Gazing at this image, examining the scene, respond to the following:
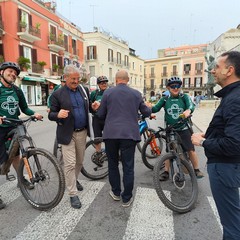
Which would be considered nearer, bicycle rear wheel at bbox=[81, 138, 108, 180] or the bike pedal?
the bike pedal

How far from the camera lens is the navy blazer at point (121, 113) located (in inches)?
119

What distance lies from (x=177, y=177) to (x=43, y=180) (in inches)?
76.9

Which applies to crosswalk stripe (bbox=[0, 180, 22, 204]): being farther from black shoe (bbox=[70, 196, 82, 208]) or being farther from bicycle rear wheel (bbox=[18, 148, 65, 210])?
black shoe (bbox=[70, 196, 82, 208])

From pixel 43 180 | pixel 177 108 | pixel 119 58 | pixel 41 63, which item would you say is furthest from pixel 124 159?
pixel 119 58

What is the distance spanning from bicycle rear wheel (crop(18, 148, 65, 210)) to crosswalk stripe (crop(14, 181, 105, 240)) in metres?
0.15

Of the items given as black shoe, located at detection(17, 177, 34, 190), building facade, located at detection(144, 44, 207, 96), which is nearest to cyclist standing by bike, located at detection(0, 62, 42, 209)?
black shoe, located at detection(17, 177, 34, 190)

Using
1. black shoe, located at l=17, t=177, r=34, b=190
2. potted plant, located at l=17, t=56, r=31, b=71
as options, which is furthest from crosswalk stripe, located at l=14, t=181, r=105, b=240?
potted plant, located at l=17, t=56, r=31, b=71

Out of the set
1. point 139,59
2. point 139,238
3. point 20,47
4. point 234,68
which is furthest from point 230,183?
point 139,59

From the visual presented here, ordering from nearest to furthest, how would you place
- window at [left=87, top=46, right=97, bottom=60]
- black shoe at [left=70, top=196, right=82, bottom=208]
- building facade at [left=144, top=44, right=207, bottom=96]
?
black shoe at [left=70, top=196, right=82, bottom=208] < window at [left=87, top=46, right=97, bottom=60] < building facade at [left=144, top=44, right=207, bottom=96]

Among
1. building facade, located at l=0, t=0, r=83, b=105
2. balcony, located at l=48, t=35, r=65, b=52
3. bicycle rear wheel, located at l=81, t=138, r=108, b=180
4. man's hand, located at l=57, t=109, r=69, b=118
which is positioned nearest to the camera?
man's hand, located at l=57, t=109, r=69, b=118

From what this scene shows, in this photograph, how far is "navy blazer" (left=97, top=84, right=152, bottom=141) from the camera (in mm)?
3023

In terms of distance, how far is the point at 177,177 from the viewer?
3.45m

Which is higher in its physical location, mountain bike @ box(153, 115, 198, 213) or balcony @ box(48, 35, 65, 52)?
balcony @ box(48, 35, 65, 52)

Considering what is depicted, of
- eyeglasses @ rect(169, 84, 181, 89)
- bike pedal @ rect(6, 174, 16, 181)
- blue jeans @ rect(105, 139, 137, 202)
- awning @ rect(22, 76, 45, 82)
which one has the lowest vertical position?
bike pedal @ rect(6, 174, 16, 181)
